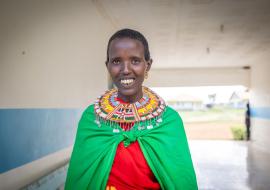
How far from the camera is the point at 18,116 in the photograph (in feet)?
8.56

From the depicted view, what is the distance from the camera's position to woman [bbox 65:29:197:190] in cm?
114

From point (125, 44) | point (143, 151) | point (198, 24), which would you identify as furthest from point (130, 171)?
point (198, 24)

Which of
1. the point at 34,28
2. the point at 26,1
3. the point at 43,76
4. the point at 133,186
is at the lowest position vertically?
the point at 133,186

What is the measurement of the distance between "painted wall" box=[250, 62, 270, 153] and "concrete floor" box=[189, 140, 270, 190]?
157 centimetres

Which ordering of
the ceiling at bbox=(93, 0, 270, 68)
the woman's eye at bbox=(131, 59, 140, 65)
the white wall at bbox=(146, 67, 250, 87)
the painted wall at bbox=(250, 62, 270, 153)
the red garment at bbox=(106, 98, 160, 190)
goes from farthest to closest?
the white wall at bbox=(146, 67, 250, 87) < the painted wall at bbox=(250, 62, 270, 153) < the ceiling at bbox=(93, 0, 270, 68) < the woman's eye at bbox=(131, 59, 140, 65) < the red garment at bbox=(106, 98, 160, 190)

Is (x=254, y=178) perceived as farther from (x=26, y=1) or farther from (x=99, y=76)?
(x=26, y=1)

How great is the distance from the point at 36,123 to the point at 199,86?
9714 millimetres

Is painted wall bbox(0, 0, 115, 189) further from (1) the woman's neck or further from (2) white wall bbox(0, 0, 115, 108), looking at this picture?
(1) the woman's neck

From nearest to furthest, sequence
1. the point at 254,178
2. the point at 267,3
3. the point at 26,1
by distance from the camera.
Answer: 1. the point at 26,1
2. the point at 267,3
3. the point at 254,178

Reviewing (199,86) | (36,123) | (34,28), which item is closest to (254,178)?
(36,123)

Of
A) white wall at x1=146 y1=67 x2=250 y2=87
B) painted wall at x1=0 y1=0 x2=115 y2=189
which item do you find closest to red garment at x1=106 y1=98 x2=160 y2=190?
painted wall at x1=0 y1=0 x2=115 y2=189

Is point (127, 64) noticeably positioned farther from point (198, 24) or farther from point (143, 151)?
point (198, 24)

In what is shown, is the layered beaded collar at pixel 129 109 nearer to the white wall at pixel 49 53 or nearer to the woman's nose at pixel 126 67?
the woman's nose at pixel 126 67

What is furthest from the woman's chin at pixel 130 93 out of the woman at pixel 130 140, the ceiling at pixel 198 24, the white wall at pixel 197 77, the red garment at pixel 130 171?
the white wall at pixel 197 77
